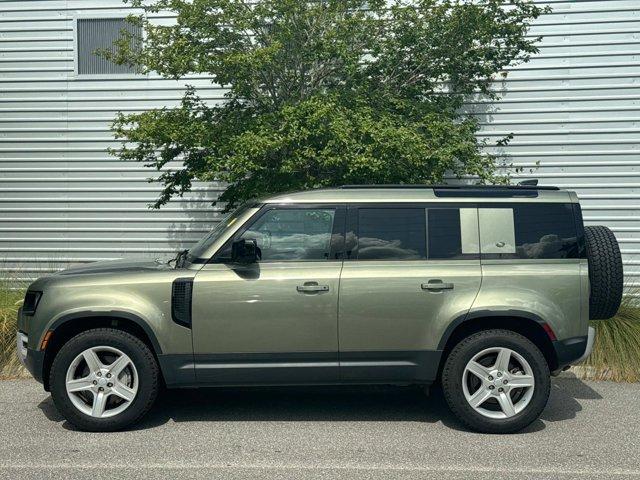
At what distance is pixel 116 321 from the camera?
6.13m

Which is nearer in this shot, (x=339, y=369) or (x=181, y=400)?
(x=339, y=369)

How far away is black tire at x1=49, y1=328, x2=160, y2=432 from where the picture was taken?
19.6ft

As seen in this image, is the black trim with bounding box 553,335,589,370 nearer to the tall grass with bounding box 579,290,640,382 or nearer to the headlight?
the tall grass with bounding box 579,290,640,382

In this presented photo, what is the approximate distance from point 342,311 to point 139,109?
708 cm

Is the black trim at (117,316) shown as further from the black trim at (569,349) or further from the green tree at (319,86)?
the black trim at (569,349)

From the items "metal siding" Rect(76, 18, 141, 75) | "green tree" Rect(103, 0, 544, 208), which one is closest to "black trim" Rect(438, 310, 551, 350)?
"green tree" Rect(103, 0, 544, 208)

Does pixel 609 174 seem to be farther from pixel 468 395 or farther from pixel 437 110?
pixel 468 395

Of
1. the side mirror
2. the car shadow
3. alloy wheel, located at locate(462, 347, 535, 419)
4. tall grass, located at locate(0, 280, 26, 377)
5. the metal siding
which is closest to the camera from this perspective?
the side mirror

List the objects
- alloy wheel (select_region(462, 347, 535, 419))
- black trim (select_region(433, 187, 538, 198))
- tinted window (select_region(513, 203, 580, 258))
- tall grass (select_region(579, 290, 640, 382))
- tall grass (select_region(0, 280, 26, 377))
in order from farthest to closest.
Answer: tall grass (select_region(0, 280, 26, 377)) → tall grass (select_region(579, 290, 640, 382)) → black trim (select_region(433, 187, 538, 198)) → tinted window (select_region(513, 203, 580, 258)) → alloy wheel (select_region(462, 347, 535, 419))

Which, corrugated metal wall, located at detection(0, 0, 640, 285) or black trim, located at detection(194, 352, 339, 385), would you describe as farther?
corrugated metal wall, located at detection(0, 0, 640, 285)

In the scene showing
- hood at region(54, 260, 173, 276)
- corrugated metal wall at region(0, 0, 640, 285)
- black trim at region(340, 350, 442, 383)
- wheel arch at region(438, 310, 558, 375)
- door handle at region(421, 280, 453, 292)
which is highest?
corrugated metal wall at region(0, 0, 640, 285)

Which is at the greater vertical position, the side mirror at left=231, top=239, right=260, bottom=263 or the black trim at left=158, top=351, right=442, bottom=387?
the side mirror at left=231, top=239, right=260, bottom=263

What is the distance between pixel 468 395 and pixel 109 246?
299 inches

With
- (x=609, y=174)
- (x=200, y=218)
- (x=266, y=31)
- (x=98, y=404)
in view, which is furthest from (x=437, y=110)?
(x=98, y=404)
